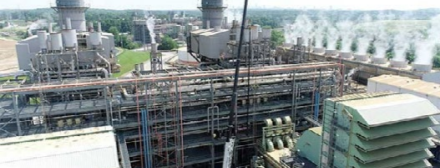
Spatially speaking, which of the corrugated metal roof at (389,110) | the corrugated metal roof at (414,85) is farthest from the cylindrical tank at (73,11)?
the corrugated metal roof at (414,85)

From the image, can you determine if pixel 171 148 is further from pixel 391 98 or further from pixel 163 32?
pixel 163 32

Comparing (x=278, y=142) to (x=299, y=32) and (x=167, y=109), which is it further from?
(x=299, y=32)

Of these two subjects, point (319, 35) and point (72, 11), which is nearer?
point (72, 11)

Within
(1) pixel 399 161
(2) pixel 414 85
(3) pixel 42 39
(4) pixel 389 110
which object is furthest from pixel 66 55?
(2) pixel 414 85

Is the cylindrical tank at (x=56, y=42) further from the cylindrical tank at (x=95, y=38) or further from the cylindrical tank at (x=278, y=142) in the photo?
the cylindrical tank at (x=278, y=142)

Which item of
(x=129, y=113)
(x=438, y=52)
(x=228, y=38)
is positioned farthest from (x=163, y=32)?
(x=129, y=113)
